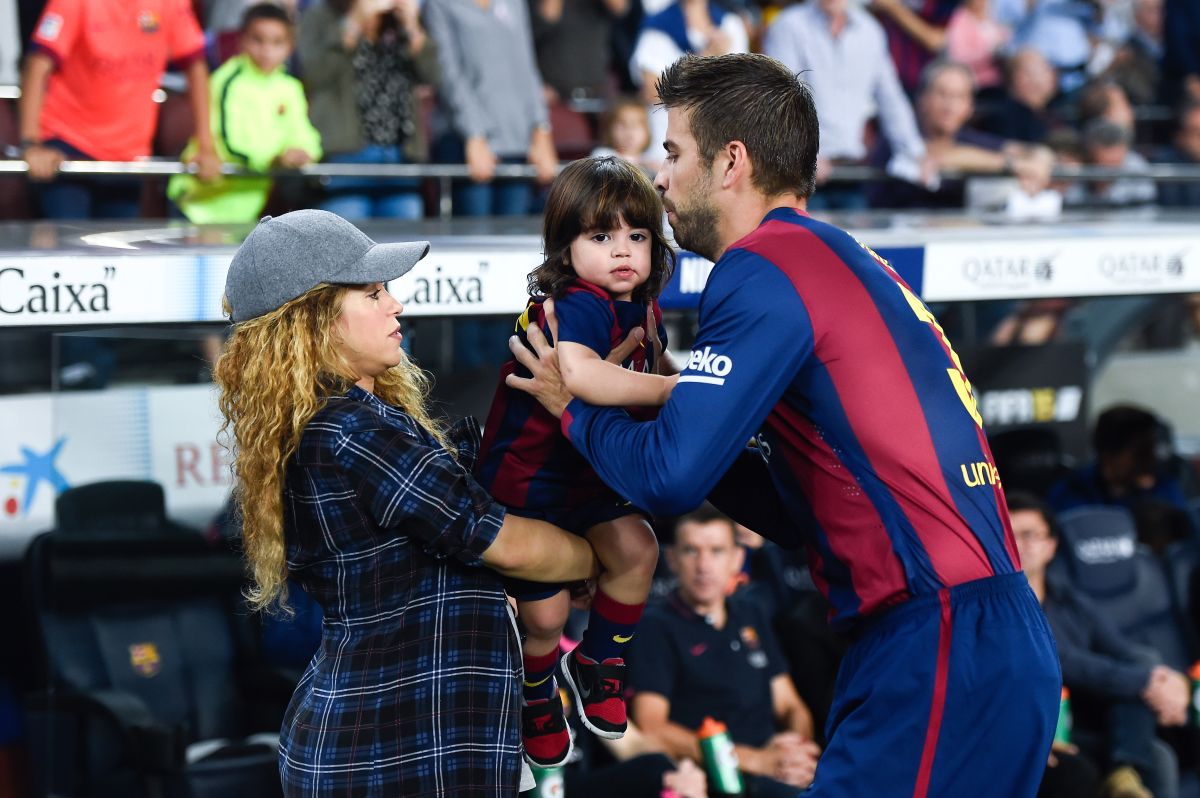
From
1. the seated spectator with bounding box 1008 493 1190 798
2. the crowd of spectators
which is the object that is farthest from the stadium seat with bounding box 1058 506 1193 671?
the crowd of spectators

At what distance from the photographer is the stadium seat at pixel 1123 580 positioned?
5957 millimetres

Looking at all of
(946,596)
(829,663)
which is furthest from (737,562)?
(946,596)

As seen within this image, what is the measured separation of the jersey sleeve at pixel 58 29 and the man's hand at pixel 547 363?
3.34 m

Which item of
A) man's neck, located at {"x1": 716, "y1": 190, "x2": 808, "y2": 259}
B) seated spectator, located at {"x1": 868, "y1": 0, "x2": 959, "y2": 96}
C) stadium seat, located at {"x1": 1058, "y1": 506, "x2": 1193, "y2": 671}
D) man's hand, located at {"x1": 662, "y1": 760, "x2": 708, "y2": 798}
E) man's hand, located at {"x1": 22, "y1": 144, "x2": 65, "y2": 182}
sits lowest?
man's hand, located at {"x1": 662, "y1": 760, "x2": 708, "y2": 798}

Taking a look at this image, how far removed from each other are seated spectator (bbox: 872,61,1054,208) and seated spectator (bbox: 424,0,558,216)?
74.9 inches

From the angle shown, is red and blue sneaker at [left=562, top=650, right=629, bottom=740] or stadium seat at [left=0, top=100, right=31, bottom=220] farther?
stadium seat at [left=0, top=100, right=31, bottom=220]

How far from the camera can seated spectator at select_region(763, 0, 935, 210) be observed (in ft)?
24.0

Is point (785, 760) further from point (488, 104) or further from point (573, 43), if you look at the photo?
point (573, 43)

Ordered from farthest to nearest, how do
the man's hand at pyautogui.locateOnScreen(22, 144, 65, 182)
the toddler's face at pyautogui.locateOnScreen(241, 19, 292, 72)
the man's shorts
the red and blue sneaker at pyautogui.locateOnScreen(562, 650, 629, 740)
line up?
the toddler's face at pyautogui.locateOnScreen(241, 19, 292, 72), the man's hand at pyautogui.locateOnScreen(22, 144, 65, 182), the red and blue sneaker at pyautogui.locateOnScreen(562, 650, 629, 740), the man's shorts

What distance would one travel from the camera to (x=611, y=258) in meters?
2.55

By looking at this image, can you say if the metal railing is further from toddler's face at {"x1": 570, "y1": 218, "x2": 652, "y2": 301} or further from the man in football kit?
the man in football kit

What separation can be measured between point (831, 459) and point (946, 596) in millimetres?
271

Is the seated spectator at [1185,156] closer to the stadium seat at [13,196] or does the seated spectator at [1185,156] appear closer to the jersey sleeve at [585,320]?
the stadium seat at [13,196]

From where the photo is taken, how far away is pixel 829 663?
210 inches
